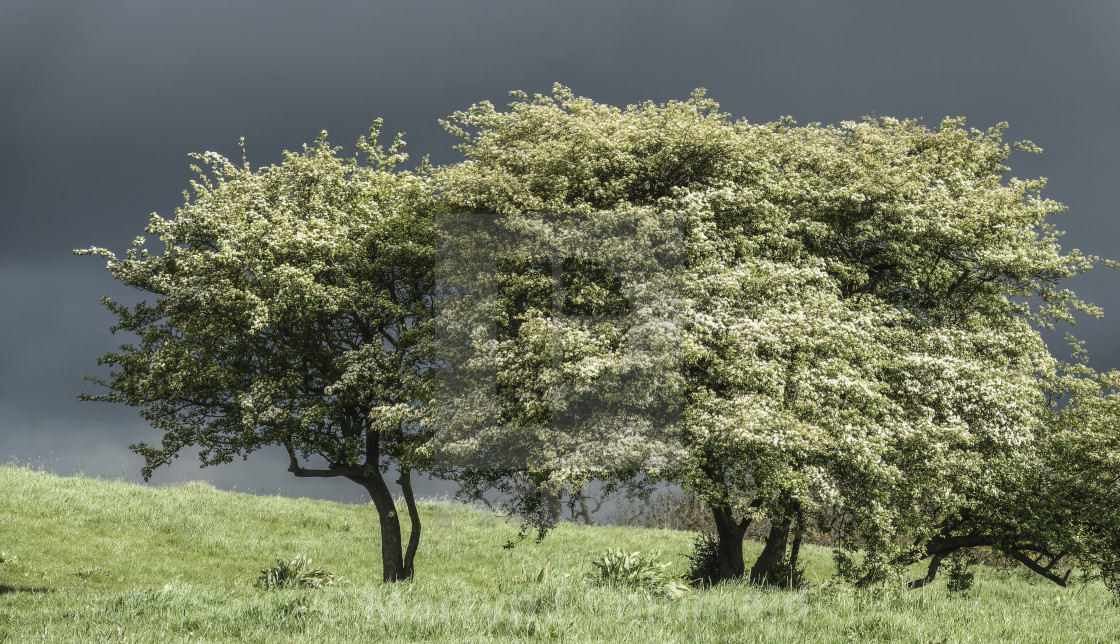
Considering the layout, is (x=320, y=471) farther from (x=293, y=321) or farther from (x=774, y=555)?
(x=774, y=555)

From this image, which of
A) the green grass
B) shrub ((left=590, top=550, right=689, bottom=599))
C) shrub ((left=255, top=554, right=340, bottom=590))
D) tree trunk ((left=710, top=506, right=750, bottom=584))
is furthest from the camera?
tree trunk ((left=710, top=506, right=750, bottom=584))

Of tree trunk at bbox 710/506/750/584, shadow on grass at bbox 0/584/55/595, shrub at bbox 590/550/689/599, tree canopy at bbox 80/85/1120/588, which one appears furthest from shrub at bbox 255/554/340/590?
tree trunk at bbox 710/506/750/584

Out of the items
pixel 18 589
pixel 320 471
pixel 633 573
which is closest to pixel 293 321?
pixel 320 471

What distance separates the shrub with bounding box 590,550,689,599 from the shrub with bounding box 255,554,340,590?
6192mm

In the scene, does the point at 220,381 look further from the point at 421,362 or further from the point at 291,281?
the point at 421,362

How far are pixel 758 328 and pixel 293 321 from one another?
14.8 metres

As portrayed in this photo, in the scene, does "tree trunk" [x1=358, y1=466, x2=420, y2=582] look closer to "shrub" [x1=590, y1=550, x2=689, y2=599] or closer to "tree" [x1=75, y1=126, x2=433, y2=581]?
"tree" [x1=75, y1=126, x2=433, y2=581]

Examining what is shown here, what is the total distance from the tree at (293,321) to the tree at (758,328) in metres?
2.86

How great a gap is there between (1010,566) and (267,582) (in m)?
37.6

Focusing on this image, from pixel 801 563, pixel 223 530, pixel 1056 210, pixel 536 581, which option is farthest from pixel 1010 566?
pixel 223 530

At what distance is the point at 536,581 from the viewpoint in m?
14.2

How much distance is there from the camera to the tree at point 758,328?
20328 mm

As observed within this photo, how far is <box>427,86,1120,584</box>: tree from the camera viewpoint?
66.7 feet

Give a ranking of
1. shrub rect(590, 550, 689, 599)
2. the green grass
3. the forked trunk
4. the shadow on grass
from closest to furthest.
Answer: the green grass → shrub rect(590, 550, 689, 599) → the shadow on grass → the forked trunk
